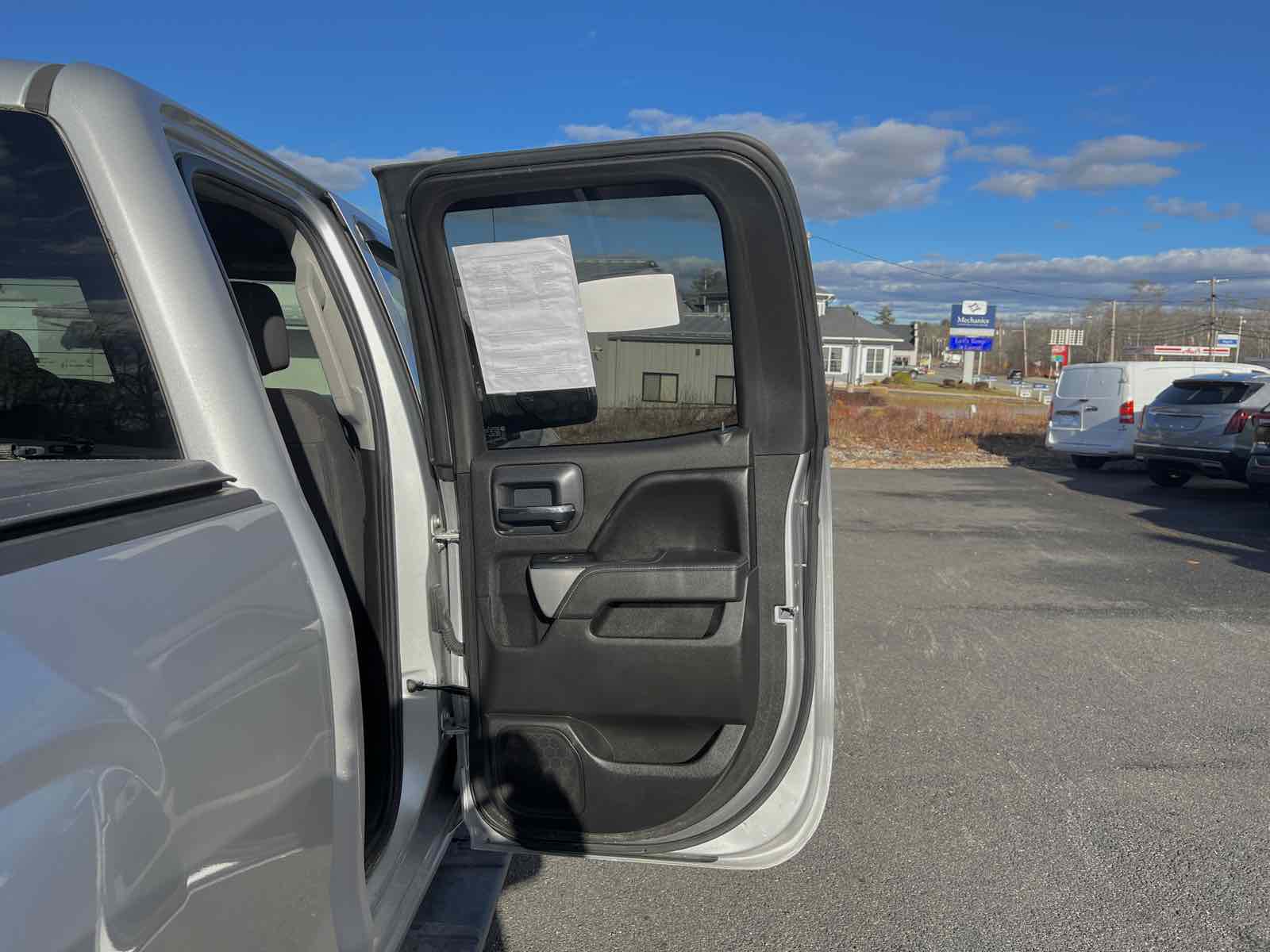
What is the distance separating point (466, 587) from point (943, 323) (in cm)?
12104

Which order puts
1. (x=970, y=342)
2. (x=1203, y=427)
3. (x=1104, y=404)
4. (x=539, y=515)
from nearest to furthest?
(x=539, y=515) → (x=1203, y=427) → (x=1104, y=404) → (x=970, y=342)

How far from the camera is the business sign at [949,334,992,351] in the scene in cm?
5094

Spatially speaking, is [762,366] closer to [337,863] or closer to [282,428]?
[282,428]

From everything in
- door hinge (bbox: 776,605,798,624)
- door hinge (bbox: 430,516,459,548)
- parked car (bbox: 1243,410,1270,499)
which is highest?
door hinge (bbox: 430,516,459,548)

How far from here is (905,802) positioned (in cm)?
361

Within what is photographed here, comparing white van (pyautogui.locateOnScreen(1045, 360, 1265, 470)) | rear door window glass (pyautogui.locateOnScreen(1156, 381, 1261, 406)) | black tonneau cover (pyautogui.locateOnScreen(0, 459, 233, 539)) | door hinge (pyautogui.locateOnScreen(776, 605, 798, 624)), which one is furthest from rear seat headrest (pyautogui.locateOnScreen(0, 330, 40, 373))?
white van (pyautogui.locateOnScreen(1045, 360, 1265, 470))

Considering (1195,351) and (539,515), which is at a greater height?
(539,515)

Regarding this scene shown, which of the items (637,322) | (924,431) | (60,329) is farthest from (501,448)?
(924,431)

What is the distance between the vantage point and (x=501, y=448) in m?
2.27

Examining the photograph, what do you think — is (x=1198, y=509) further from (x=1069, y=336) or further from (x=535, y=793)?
(x=1069, y=336)

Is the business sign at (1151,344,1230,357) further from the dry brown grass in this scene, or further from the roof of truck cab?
the roof of truck cab

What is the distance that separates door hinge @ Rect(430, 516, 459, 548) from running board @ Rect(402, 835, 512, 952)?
2.77 ft

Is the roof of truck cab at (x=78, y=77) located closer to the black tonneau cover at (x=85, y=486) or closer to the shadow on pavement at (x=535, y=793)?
the black tonneau cover at (x=85, y=486)

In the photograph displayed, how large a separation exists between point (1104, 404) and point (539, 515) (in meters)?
14.6
